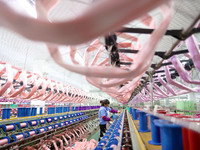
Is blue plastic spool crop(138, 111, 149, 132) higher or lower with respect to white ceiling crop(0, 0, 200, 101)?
lower

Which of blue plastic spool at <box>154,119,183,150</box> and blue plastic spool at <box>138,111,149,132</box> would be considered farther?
blue plastic spool at <box>138,111,149,132</box>

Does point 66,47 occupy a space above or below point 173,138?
above

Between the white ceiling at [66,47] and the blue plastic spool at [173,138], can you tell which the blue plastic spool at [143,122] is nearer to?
the white ceiling at [66,47]

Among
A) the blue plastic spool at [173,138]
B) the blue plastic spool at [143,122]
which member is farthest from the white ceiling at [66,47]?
the blue plastic spool at [143,122]

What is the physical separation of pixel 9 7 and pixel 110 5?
1.16 feet

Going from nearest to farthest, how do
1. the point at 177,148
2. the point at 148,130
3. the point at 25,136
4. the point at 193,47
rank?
1. the point at 177,148
2. the point at 193,47
3. the point at 148,130
4. the point at 25,136

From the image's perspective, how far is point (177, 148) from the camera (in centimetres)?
134

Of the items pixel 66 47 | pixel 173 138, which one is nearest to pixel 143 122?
pixel 173 138

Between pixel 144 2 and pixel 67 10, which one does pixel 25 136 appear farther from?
pixel 144 2

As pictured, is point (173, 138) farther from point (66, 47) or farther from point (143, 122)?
point (143, 122)

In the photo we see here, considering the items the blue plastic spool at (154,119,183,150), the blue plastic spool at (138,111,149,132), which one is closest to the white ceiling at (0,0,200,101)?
the blue plastic spool at (154,119,183,150)

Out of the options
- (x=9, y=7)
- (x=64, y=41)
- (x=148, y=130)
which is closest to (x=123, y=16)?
(x=64, y=41)

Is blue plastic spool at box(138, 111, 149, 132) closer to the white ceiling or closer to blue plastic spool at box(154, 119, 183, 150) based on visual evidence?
the white ceiling

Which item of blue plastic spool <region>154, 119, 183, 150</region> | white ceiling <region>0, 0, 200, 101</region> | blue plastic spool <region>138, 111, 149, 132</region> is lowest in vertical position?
blue plastic spool <region>138, 111, 149, 132</region>
